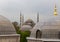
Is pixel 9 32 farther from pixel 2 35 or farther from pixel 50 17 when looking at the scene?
pixel 50 17

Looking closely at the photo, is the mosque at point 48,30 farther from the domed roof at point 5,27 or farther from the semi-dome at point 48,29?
the domed roof at point 5,27

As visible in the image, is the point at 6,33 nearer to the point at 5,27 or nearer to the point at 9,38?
the point at 5,27

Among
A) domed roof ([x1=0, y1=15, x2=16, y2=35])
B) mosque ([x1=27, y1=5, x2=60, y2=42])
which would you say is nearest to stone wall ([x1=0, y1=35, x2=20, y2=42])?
domed roof ([x1=0, y1=15, x2=16, y2=35])

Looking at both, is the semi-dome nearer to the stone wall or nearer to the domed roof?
the stone wall

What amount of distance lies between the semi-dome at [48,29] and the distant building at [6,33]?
1.81 m

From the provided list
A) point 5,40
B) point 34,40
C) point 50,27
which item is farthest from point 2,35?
point 50,27

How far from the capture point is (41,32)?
13.3 metres

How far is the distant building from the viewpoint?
14438 mm

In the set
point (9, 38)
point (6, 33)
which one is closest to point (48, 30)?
point (9, 38)

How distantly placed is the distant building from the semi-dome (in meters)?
1.81

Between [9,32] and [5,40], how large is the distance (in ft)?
3.63

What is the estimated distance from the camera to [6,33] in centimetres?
1527

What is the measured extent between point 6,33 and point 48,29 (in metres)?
3.50

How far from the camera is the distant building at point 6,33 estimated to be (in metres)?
14.4
